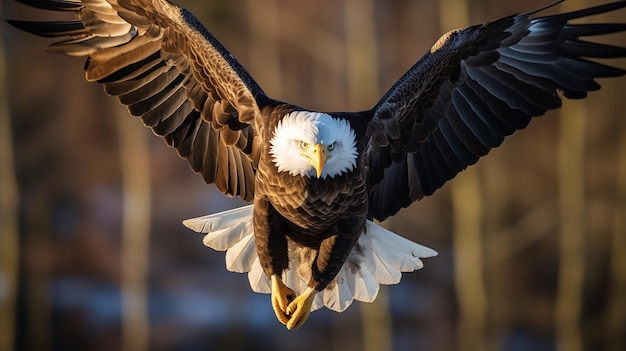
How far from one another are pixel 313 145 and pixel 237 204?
573 cm

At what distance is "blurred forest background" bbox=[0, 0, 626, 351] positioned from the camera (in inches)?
396

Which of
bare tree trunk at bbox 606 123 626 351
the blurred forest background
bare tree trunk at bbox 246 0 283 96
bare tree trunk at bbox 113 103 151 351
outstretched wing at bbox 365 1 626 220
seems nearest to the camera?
outstretched wing at bbox 365 1 626 220

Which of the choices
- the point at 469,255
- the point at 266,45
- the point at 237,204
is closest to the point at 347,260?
the point at 237,204

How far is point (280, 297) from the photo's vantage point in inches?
187

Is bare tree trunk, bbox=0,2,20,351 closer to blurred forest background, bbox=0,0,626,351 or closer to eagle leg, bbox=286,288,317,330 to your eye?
blurred forest background, bbox=0,0,626,351

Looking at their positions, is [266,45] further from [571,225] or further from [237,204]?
[571,225]

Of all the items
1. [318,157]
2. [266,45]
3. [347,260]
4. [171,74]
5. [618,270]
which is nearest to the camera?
[318,157]

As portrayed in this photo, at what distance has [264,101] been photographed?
449 centimetres

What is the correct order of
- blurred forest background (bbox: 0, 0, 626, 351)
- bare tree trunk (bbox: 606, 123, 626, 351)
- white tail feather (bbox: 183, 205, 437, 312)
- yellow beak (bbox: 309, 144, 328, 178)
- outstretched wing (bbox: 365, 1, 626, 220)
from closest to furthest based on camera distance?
yellow beak (bbox: 309, 144, 328, 178)
outstretched wing (bbox: 365, 1, 626, 220)
white tail feather (bbox: 183, 205, 437, 312)
bare tree trunk (bbox: 606, 123, 626, 351)
blurred forest background (bbox: 0, 0, 626, 351)

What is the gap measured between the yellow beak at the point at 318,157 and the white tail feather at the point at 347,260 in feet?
2.87

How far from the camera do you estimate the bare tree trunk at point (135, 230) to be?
10.2m

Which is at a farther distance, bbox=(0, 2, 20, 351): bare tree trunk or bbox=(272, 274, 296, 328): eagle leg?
bbox=(0, 2, 20, 351): bare tree trunk

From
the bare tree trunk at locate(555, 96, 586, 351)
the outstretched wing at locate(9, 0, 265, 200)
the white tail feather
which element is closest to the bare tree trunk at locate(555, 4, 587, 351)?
the bare tree trunk at locate(555, 96, 586, 351)

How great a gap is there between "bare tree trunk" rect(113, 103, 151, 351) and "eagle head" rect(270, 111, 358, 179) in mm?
6085
